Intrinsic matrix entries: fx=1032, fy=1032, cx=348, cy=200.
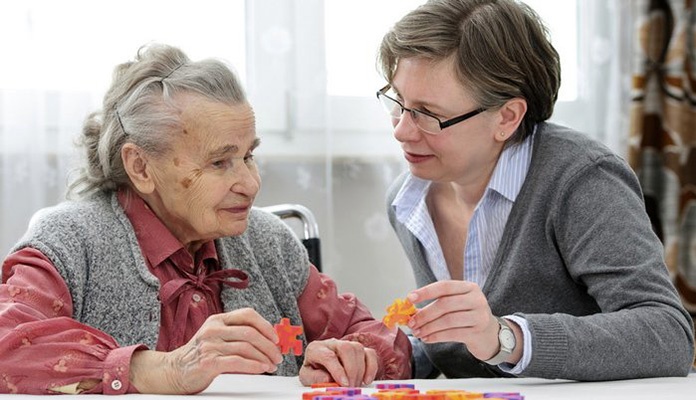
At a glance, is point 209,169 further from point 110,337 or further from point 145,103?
point 110,337

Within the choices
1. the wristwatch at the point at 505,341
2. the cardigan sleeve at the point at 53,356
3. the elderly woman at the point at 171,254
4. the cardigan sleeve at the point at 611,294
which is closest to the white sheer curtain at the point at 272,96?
the elderly woman at the point at 171,254

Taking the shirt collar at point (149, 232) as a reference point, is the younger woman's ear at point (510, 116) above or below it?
above

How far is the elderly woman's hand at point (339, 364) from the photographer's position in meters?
1.64

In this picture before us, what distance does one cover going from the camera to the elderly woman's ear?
1.78 meters

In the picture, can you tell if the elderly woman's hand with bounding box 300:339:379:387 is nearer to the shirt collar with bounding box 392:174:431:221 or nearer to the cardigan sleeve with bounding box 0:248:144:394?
the cardigan sleeve with bounding box 0:248:144:394

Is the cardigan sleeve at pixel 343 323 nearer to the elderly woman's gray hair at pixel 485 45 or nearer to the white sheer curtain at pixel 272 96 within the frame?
the elderly woman's gray hair at pixel 485 45

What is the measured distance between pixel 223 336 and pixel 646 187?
6.45 ft

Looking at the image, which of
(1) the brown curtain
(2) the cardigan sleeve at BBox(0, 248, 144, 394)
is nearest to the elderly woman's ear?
(2) the cardigan sleeve at BBox(0, 248, 144, 394)

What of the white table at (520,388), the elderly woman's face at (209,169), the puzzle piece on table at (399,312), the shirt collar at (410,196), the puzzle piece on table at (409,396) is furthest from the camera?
the shirt collar at (410,196)

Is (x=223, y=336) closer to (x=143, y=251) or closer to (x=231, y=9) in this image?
(x=143, y=251)

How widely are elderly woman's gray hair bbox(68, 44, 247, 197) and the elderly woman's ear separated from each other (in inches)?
0.6

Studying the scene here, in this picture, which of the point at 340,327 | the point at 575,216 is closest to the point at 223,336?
the point at 340,327

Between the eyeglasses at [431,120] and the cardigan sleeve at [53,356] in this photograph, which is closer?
the cardigan sleeve at [53,356]

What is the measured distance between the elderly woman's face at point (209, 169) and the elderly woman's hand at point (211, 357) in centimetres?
33
